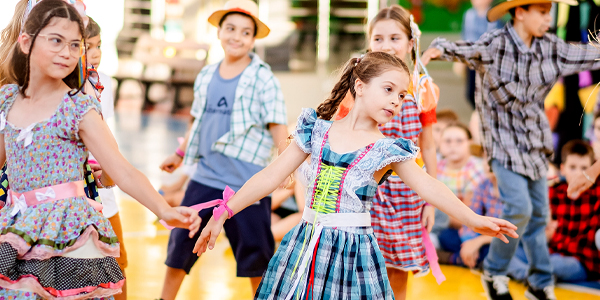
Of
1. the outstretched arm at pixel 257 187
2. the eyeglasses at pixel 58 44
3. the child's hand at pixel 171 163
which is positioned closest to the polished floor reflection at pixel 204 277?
the child's hand at pixel 171 163

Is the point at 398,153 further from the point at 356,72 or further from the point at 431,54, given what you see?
the point at 431,54

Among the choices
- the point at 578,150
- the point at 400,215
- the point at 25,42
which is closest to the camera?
the point at 25,42

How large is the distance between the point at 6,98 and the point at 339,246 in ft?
4.01

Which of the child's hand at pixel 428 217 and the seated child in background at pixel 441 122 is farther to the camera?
the seated child in background at pixel 441 122

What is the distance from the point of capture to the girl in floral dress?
1.88 m

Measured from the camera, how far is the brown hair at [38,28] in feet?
6.52

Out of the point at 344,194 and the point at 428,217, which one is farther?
the point at 428,217

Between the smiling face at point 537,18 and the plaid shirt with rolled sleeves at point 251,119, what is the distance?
1400mm

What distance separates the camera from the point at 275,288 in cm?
212

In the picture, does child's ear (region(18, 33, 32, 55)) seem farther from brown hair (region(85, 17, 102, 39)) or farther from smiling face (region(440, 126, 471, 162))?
smiling face (region(440, 126, 471, 162))

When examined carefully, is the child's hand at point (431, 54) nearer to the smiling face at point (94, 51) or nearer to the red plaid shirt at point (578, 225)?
the smiling face at point (94, 51)

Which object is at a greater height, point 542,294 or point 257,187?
point 257,187

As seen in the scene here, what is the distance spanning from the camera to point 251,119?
10.2 ft

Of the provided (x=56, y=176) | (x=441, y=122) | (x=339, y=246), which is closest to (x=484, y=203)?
(x=441, y=122)
